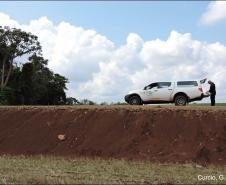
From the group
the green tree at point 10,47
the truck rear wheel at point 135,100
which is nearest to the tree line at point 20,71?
the green tree at point 10,47

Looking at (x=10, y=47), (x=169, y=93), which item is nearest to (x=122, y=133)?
(x=169, y=93)

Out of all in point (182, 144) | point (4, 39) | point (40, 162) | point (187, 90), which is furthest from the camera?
point (4, 39)

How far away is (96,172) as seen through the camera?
1452cm

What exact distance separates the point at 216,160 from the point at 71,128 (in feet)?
22.2

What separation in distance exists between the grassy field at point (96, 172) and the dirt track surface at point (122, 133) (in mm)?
1345

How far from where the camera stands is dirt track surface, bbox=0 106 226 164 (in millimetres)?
18562

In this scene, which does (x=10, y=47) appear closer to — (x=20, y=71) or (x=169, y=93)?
(x=20, y=71)

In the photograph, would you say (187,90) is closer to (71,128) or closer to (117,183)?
(71,128)

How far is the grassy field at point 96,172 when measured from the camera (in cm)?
1290

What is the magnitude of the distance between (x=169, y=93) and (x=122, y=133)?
5768 mm

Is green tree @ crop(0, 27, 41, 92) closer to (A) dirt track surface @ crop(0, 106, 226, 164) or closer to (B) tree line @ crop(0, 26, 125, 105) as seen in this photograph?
(B) tree line @ crop(0, 26, 125, 105)

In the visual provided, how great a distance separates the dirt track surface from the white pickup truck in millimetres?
3858

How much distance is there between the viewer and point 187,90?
25000 mm

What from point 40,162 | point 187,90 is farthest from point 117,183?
point 187,90
